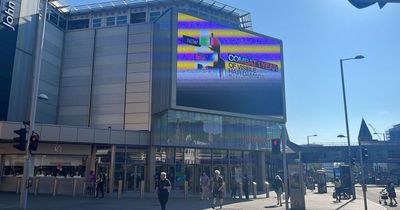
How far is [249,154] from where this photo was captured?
35.9m

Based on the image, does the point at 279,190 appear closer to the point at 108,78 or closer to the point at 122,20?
the point at 108,78

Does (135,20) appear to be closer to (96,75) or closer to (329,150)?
(96,75)

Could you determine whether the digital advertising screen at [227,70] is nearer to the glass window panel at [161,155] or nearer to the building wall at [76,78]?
the glass window panel at [161,155]

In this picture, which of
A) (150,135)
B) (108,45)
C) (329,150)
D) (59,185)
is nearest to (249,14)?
(108,45)

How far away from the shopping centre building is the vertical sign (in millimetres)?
82

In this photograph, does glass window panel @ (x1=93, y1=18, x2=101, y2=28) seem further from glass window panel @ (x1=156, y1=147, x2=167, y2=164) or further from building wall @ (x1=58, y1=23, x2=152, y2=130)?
glass window panel @ (x1=156, y1=147, x2=167, y2=164)

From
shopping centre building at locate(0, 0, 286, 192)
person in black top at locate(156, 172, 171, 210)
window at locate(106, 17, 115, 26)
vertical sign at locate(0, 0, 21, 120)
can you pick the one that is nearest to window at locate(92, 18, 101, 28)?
shopping centre building at locate(0, 0, 286, 192)

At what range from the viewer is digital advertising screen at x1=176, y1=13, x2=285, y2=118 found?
30141mm

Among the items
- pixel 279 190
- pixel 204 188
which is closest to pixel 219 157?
pixel 204 188

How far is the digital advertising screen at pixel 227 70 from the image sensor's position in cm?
3014

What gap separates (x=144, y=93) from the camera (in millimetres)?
34938

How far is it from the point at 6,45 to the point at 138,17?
46.2 feet

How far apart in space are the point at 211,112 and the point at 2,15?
18523 millimetres

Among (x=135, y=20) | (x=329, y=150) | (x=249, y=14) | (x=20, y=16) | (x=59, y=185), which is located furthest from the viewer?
(x=329, y=150)
